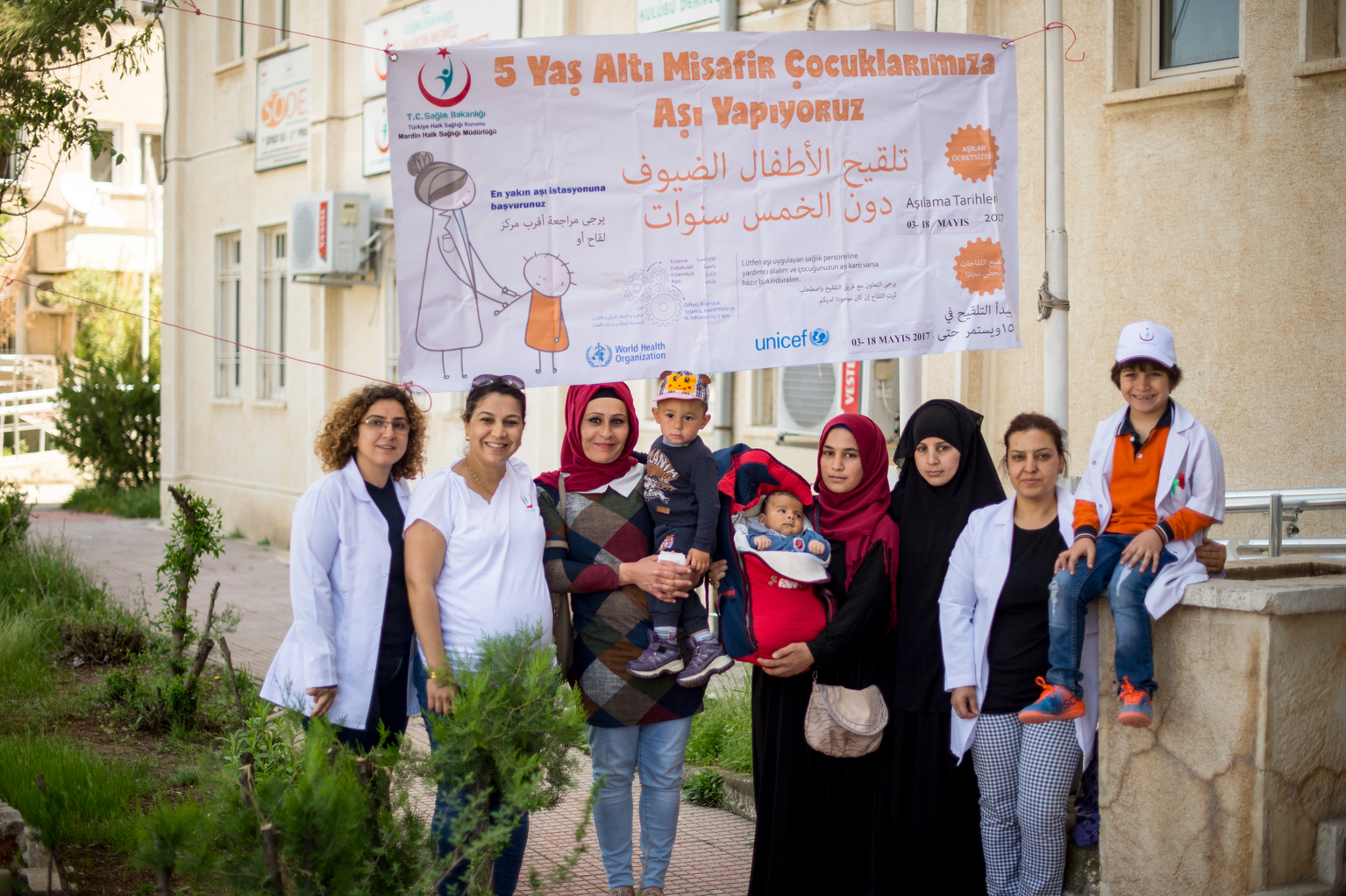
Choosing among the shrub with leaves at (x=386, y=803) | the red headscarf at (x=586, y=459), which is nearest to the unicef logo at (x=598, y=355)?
the red headscarf at (x=586, y=459)

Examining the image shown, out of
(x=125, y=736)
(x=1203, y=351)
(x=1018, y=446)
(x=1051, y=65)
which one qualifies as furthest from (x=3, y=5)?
(x=1203, y=351)

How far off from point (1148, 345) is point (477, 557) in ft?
6.96

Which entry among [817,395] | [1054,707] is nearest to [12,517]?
[817,395]

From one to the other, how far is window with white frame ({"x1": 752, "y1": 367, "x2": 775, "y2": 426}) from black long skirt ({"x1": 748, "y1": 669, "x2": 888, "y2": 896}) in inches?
206

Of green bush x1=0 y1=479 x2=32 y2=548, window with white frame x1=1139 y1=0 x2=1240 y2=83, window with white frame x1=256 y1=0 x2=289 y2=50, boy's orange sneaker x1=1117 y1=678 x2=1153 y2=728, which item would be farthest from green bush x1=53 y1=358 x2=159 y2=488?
boy's orange sneaker x1=1117 y1=678 x2=1153 y2=728

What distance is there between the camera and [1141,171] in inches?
266

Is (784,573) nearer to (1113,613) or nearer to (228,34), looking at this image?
(1113,613)

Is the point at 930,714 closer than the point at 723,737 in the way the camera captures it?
Yes

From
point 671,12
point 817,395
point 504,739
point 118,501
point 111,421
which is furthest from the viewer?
point 111,421

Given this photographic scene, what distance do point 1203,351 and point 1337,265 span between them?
77cm

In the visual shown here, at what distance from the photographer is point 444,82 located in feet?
14.2

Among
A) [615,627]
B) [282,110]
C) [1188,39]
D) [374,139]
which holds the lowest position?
[615,627]

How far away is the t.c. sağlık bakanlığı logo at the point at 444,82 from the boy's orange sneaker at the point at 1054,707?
2.84 m

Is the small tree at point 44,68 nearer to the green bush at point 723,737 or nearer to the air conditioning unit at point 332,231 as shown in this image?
the green bush at point 723,737
